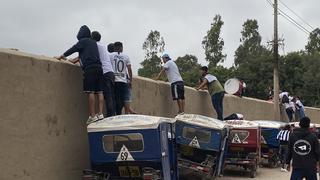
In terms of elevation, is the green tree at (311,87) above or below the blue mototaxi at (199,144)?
above

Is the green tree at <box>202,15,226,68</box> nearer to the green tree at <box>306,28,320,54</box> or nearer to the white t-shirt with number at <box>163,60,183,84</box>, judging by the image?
the green tree at <box>306,28,320,54</box>

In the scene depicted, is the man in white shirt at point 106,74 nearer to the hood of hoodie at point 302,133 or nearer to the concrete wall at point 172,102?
the concrete wall at point 172,102

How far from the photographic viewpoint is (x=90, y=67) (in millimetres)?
9750

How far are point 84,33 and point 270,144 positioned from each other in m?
8.63

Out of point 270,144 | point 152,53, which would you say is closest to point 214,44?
point 152,53

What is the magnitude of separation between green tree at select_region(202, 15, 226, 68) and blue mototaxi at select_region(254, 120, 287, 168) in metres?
43.7

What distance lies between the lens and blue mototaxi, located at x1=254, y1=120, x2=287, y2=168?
16.9 meters

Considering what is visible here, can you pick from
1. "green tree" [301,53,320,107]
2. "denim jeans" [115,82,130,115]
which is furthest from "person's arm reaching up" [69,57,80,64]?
"green tree" [301,53,320,107]

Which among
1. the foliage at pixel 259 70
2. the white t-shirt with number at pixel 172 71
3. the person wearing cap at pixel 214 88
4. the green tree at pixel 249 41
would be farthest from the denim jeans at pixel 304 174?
the green tree at pixel 249 41

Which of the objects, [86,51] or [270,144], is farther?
[270,144]

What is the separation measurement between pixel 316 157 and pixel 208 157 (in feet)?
8.52

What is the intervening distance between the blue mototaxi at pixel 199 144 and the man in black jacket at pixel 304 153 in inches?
80.1

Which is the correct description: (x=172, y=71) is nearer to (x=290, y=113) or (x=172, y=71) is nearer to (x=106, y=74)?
(x=106, y=74)

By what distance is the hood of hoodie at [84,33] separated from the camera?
10.0m
